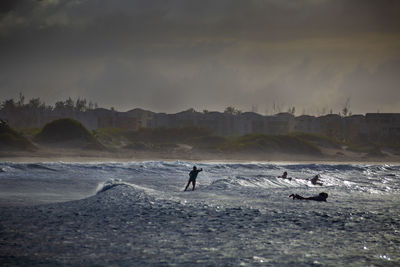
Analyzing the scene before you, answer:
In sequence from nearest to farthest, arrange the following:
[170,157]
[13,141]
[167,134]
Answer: [13,141]
[170,157]
[167,134]

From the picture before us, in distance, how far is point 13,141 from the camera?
6350 cm

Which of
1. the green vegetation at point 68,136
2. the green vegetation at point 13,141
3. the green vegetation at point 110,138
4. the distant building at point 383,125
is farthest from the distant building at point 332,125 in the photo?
the green vegetation at point 13,141

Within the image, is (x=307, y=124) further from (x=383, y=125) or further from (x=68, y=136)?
(x=68, y=136)

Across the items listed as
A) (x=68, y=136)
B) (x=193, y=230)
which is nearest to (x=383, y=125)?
(x=68, y=136)

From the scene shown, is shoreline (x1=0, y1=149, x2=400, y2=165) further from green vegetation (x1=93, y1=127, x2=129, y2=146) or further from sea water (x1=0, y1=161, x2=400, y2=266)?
sea water (x1=0, y1=161, x2=400, y2=266)

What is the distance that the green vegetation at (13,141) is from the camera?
6200 centimetres

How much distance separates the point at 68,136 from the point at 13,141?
915 centimetres

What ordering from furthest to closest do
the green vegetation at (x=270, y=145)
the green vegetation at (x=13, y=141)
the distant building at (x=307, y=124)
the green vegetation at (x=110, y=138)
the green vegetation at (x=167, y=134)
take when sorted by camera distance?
1. the distant building at (x=307, y=124)
2. the green vegetation at (x=167, y=134)
3. the green vegetation at (x=270, y=145)
4. the green vegetation at (x=110, y=138)
5. the green vegetation at (x=13, y=141)

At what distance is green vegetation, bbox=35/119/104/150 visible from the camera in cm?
6894

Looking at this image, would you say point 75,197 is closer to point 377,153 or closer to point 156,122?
point 377,153

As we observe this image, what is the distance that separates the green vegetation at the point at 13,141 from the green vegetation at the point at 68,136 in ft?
14.9

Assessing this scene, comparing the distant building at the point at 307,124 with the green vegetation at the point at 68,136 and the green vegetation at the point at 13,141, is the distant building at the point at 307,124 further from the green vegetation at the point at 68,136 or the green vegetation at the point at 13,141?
the green vegetation at the point at 13,141

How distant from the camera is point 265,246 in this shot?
10961 millimetres

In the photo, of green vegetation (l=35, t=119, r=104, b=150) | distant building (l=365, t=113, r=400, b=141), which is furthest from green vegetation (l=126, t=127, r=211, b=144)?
distant building (l=365, t=113, r=400, b=141)
